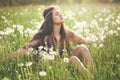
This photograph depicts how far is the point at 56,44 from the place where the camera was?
211 cm

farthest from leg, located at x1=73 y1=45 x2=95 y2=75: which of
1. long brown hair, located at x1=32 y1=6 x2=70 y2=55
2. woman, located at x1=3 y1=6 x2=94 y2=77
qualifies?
long brown hair, located at x1=32 y1=6 x2=70 y2=55

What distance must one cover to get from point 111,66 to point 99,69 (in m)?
0.09

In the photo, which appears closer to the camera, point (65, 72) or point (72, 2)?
point (65, 72)

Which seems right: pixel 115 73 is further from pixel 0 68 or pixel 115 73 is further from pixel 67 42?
pixel 0 68

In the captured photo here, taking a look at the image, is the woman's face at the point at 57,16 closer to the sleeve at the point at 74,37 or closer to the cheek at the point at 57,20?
the cheek at the point at 57,20

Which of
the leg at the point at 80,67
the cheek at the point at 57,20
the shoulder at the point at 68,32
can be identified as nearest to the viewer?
the leg at the point at 80,67

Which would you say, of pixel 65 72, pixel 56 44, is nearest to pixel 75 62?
pixel 65 72

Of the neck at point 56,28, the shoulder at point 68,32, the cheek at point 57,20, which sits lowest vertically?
the shoulder at point 68,32

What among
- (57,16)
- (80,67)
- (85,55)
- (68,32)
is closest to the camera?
(80,67)

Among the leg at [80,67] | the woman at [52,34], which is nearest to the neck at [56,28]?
the woman at [52,34]

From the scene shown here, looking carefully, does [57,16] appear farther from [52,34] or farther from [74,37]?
[74,37]

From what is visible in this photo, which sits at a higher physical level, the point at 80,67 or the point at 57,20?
the point at 57,20

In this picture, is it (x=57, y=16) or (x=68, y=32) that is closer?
(x=57, y=16)

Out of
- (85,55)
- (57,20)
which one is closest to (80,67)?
(85,55)
